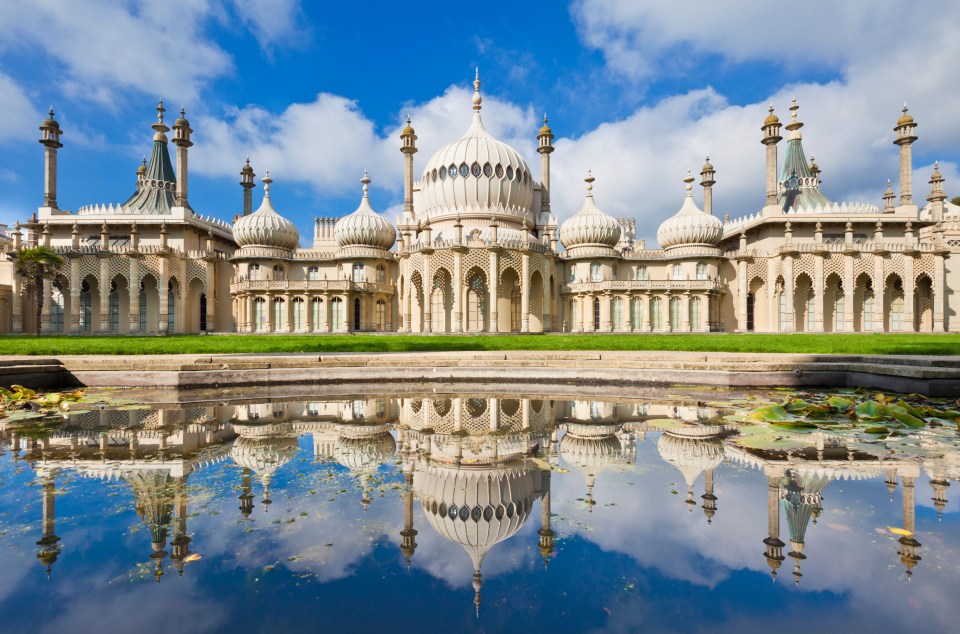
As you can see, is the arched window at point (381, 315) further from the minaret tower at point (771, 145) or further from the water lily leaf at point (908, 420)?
the water lily leaf at point (908, 420)

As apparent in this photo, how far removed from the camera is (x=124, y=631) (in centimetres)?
279

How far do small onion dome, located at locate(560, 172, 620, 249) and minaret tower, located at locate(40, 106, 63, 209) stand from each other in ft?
114

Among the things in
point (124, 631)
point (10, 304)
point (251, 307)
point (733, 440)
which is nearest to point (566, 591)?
point (124, 631)

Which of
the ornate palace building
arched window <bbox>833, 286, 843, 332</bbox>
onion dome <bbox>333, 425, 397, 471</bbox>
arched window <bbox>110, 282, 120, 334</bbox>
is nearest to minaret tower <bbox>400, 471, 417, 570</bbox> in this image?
onion dome <bbox>333, 425, 397, 471</bbox>

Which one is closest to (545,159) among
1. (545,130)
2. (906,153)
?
(545,130)

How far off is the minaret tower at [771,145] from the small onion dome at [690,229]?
472cm

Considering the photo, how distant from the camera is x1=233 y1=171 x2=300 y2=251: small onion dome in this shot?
3291cm

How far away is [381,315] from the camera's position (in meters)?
33.2

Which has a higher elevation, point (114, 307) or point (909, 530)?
point (114, 307)

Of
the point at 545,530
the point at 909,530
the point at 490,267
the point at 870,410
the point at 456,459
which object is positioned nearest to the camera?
the point at 909,530

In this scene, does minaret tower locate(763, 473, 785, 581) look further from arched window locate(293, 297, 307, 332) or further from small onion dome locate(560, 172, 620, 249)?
arched window locate(293, 297, 307, 332)

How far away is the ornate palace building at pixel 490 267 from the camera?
29.2 meters

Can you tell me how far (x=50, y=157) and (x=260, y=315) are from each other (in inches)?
767

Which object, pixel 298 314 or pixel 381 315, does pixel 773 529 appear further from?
pixel 298 314
